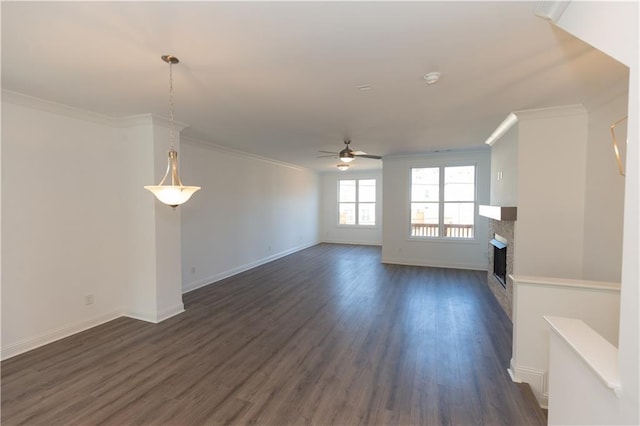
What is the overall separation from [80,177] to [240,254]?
3.37 m

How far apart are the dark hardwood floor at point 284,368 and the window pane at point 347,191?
19.9 ft

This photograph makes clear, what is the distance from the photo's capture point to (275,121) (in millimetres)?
3828

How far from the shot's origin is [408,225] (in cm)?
712

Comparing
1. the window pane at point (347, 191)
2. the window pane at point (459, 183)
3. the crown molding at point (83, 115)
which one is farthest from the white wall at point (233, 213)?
the window pane at point (459, 183)

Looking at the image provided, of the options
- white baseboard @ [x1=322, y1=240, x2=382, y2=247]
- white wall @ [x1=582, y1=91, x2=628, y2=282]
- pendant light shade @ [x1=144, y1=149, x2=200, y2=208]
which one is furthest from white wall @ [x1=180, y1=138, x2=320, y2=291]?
white wall @ [x1=582, y1=91, x2=628, y2=282]

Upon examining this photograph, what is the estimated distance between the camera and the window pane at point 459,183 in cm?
663

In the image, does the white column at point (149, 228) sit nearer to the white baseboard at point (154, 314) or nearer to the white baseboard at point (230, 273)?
the white baseboard at point (154, 314)

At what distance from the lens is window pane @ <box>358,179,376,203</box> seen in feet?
33.3

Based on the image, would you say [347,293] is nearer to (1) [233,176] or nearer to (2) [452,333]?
(2) [452,333]

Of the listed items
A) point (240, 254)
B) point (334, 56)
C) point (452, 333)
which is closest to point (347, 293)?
point (452, 333)

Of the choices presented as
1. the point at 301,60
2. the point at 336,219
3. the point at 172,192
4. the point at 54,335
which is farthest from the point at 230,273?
the point at 336,219

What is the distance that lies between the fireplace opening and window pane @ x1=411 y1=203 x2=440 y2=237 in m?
1.85

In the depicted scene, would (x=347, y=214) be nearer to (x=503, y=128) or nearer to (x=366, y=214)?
(x=366, y=214)

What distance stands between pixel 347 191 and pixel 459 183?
4.42m
